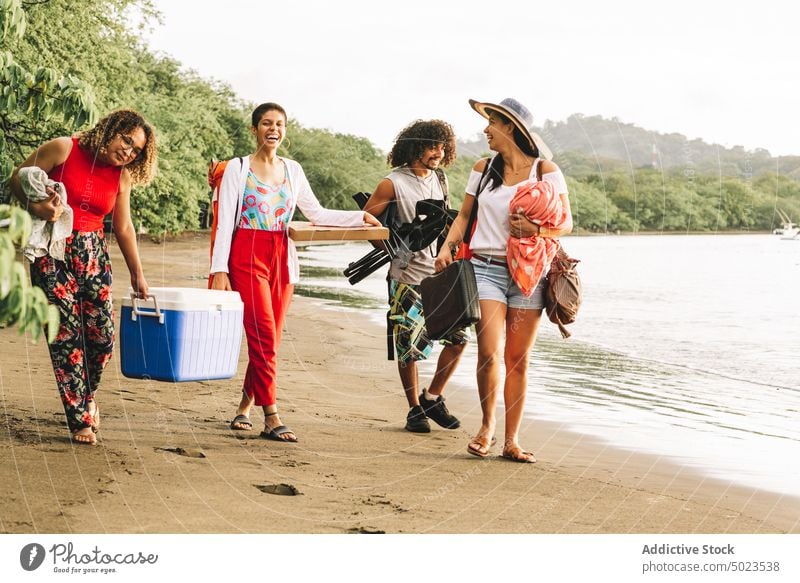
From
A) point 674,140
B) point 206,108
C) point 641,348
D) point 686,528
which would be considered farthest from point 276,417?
point 206,108

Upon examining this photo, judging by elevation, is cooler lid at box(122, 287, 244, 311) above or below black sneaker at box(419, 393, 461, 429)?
above

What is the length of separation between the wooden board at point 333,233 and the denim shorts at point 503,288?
0.59m

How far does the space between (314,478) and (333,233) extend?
1324 mm

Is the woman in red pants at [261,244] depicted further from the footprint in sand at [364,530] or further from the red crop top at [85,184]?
the footprint in sand at [364,530]

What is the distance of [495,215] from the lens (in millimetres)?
5496

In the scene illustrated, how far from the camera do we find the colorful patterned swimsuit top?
5.68 m

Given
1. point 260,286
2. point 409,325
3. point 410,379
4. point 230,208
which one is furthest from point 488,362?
point 230,208

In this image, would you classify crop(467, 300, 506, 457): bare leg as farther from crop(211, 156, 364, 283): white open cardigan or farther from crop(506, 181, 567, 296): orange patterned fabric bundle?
crop(211, 156, 364, 283): white open cardigan

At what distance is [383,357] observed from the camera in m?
10.7

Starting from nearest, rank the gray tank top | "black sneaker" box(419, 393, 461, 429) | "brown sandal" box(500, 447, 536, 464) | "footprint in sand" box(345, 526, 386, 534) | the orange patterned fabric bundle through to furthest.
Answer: "footprint in sand" box(345, 526, 386, 534) < the orange patterned fabric bundle < "brown sandal" box(500, 447, 536, 464) < the gray tank top < "black sneaker" box(419, 393, 461, 429)

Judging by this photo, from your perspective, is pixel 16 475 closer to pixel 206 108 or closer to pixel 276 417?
pixel 276 417

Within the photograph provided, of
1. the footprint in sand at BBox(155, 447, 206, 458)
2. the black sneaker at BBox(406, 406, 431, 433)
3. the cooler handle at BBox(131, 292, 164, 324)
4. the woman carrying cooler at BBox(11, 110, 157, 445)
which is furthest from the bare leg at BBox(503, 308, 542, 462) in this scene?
the woman carrying cooler at BBox(11, 110, 157, 445)

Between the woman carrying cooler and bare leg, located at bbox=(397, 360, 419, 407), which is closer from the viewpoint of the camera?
the woman carrying cooler
